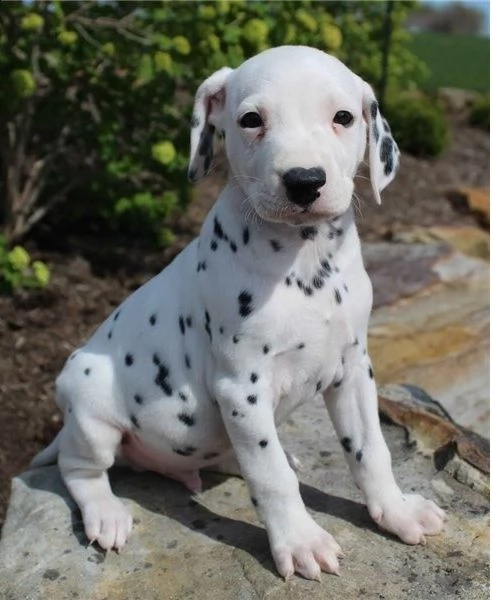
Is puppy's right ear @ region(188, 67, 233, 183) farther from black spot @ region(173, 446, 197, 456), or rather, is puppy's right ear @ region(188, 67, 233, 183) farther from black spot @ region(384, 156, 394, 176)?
black spot @ region(173, 446, 197, 456)

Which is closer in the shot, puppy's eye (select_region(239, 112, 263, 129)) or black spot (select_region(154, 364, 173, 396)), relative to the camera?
puppy's eye (select_region(239, 112, 263, 129))

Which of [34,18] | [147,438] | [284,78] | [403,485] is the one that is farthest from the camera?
[34,18]

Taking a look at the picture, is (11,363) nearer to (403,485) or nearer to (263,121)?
(403,485)

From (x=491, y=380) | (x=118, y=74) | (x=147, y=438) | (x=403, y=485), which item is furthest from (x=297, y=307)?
(x=118, y=74)

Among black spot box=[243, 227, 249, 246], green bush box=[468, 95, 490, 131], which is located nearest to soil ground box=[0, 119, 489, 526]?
black spot box=[243, 227, 249, 246]

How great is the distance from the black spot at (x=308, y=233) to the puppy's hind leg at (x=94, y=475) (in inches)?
46.0

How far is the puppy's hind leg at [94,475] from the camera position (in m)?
3.84

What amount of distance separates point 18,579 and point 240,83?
2064 mm

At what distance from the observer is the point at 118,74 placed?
266 inches

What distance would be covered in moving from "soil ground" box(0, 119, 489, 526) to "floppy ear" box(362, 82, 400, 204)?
15cm

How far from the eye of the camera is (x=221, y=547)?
12.4 ft

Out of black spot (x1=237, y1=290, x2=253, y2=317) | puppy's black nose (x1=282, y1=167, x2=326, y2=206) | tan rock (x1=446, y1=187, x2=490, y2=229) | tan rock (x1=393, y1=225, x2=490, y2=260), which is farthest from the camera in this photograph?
tan rock (x1=446, y1=187, x2=490, y2=229)

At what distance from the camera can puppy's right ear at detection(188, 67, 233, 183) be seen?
3.62m

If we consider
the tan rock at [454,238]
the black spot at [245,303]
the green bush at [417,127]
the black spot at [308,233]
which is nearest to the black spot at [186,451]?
the black spot at [245,303]
